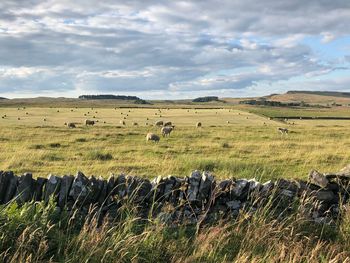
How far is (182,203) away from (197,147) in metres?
21.5

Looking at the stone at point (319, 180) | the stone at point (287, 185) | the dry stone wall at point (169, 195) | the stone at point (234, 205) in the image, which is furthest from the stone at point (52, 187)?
the stone at point (319, 180)

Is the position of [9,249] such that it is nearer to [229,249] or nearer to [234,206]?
[229,249]

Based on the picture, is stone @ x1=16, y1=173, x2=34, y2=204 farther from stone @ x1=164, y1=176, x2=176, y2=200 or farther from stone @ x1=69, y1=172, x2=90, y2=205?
stone @ x1=164, y1=176, x2=176, y2=200

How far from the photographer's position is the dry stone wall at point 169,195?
6562mm

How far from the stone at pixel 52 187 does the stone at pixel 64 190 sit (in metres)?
0.06

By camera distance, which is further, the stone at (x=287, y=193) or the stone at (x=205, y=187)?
the stone at (x=287, y=193)

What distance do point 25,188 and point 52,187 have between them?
0.39 metres

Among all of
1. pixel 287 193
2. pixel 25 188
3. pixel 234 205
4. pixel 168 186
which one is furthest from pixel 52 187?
pixel 287 193

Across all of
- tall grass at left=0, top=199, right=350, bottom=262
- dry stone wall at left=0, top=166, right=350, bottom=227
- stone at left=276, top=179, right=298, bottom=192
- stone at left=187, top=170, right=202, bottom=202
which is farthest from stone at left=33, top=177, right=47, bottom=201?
stone at left=276, top=179, right=298, bottom=192

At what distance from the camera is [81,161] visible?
20016 millimetres

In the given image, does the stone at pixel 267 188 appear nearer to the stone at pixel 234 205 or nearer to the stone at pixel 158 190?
the stone at pixel 234 205

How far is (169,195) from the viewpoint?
7008mm

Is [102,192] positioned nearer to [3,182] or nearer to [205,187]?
[3,182]

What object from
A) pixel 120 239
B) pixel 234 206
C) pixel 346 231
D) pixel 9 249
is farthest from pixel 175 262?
pixel 346 231
